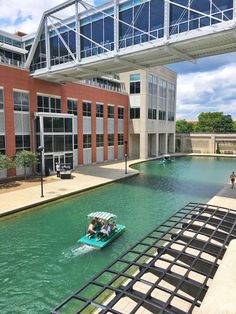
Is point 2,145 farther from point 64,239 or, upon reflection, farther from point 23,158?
point 64,239

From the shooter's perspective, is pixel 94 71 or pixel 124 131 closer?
pixel 94 71

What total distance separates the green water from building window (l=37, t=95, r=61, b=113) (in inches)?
464

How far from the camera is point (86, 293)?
8.25m

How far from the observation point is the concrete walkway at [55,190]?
54.3 ft

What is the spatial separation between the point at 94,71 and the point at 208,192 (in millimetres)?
15243

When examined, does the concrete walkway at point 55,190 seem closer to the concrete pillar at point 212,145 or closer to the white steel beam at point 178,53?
the white steel beam at point 178,53

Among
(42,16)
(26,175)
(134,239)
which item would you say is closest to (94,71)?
(42,16)

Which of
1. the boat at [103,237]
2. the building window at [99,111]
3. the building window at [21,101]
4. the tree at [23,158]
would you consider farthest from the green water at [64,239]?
the building window at [99,111]

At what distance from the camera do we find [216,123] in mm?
92312

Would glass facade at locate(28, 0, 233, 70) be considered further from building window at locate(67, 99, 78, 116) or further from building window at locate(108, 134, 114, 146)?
building window at locate(108, 134, 114, 146)

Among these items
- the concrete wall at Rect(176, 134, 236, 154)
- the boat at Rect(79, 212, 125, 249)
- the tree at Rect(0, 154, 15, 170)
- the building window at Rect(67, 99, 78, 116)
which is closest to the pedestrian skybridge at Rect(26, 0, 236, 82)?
the building window at Rect(67, 99, 78, 116)

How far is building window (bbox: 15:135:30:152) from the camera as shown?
83.4 feet

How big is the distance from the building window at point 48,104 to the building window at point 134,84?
54.8 ft

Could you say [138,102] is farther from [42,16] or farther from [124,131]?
[42,16]
